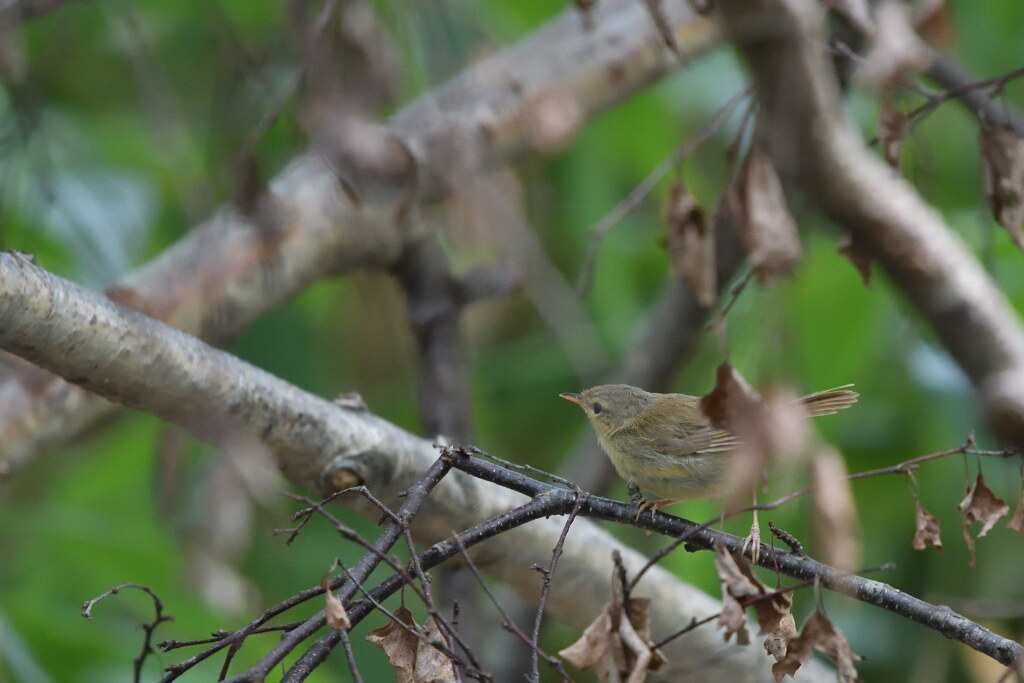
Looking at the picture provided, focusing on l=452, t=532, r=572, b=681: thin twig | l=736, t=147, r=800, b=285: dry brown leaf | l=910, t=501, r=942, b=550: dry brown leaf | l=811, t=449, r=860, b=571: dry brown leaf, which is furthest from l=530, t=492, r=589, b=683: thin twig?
l=811, t=449, r=860, b=571: dry brown leaf

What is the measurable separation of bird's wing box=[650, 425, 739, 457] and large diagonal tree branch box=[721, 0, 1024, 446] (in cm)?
70

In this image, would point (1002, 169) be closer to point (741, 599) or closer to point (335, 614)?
point (741, 599)

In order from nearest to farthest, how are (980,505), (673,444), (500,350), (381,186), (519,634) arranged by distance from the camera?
(519,634) < (980,505) < (673,444) < (381,186) < (500,350)

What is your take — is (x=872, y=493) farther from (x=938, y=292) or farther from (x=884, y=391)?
(x=938, y=292)

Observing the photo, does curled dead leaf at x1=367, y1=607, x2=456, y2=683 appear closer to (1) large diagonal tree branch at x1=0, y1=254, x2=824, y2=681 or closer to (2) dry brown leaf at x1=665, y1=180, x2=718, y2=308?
(1) large diagonal tree branch at x1=0, y1=254, x2=824, y2=681

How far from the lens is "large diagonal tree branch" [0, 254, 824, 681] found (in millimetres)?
1839

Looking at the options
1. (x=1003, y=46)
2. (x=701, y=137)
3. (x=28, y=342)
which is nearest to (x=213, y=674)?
(x=28, y=342)

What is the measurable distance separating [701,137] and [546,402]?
3.13 m

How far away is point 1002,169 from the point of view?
228 centimetres

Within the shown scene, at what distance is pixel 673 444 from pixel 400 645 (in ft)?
4.51

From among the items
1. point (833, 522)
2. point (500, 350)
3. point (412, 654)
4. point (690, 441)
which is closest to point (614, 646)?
point (412, 654)

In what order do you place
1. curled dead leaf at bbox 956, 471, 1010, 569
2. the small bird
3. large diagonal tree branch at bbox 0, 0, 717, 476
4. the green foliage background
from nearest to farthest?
1. curled dead leaf at bbox 956, 471, 1010, 569
2. large diagonal tree branch at bbox 0, 0, 717, 476
3. the small bird
4. the green foliage background

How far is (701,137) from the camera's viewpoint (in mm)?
2346

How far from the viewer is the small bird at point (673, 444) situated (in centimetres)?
258
